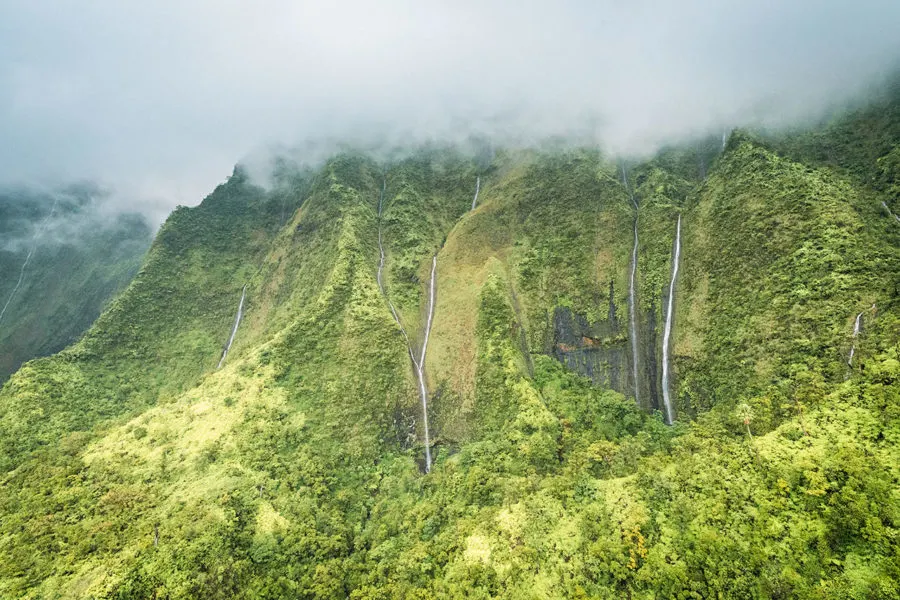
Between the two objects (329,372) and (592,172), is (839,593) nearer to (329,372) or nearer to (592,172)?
(329,372)

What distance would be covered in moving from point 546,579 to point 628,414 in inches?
759

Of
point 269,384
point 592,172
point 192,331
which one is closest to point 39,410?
point 192,331

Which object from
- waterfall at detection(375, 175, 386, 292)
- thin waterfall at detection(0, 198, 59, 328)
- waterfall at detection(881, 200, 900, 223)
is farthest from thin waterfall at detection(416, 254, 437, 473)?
thin waterfall at detection(0, 198, 59, 328)

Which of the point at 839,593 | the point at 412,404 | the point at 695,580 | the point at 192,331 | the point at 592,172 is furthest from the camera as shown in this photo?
the point at 192,331

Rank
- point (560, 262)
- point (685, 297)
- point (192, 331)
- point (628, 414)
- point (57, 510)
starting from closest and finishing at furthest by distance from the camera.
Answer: point (57, 510), point (628, 414), point (685, 297), point (560, 262), point (192, 331)

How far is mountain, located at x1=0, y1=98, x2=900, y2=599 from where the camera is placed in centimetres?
2261

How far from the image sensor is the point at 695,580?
20812 mm

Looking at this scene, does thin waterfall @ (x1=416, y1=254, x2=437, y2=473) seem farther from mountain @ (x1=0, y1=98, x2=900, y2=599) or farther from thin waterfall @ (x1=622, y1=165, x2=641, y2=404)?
thin waterfall @ (x1=622, y1=165, x2=641, y2=404)

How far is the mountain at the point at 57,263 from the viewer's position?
283 ft

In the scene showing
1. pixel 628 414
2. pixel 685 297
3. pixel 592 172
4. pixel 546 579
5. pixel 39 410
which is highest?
pixel 592 172

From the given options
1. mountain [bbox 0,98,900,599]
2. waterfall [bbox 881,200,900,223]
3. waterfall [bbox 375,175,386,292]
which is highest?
waterfall [bbox 375,175,386,292]

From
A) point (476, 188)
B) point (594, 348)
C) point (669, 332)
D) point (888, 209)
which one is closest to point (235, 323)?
point (476, 188)

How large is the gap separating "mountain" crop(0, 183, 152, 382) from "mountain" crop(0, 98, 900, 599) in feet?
123

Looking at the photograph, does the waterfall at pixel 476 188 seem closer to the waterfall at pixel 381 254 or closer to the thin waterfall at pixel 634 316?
the waterfall at pixel 381 254
